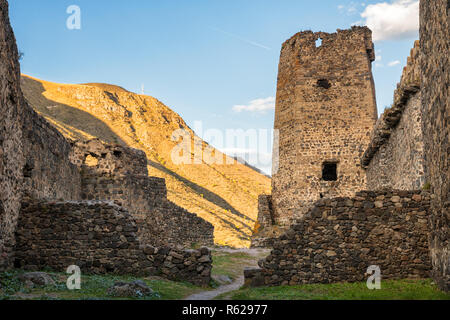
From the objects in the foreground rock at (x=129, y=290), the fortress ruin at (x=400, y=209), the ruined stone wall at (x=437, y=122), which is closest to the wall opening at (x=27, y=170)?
the foreground rock at (x=129, y=290)

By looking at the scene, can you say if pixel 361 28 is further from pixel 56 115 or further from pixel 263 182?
pixel 56 115

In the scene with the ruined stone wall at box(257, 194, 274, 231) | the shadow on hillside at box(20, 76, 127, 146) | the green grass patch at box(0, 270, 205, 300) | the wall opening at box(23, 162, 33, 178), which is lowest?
the green grass patch at box(0, 270, 205, 300)

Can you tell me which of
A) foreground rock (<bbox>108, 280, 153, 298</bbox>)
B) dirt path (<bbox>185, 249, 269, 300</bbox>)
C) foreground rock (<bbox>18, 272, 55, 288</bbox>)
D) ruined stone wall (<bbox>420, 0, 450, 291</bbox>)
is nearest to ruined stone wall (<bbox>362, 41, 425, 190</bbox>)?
ruined stone wall (<bbox>420, 0, 450, 291</bbox>)

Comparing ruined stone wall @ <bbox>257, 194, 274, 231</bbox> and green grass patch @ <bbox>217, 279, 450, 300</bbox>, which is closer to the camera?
green grass patch @ <bbox>217, 279, 450, 300</bbox>

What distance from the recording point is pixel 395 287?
328 inches

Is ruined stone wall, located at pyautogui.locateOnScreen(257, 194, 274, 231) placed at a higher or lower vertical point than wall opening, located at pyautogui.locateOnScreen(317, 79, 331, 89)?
lower

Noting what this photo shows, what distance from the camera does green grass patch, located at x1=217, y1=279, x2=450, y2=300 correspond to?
7.46 metres

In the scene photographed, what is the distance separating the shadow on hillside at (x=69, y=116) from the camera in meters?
67.8

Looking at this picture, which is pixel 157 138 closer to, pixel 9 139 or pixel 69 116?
pixel 69 116

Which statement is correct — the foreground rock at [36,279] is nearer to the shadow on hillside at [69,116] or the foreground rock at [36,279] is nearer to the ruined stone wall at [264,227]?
the ruined stone wall at [264,227]

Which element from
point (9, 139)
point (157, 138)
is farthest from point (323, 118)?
point (157, 138)

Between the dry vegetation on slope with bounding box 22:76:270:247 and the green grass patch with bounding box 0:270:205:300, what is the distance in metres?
19.5

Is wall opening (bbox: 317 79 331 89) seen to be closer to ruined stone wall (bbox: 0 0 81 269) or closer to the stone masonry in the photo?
ruined stone wall (bbox: 0 0 81 269)

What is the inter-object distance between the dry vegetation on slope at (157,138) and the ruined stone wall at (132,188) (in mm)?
10720
